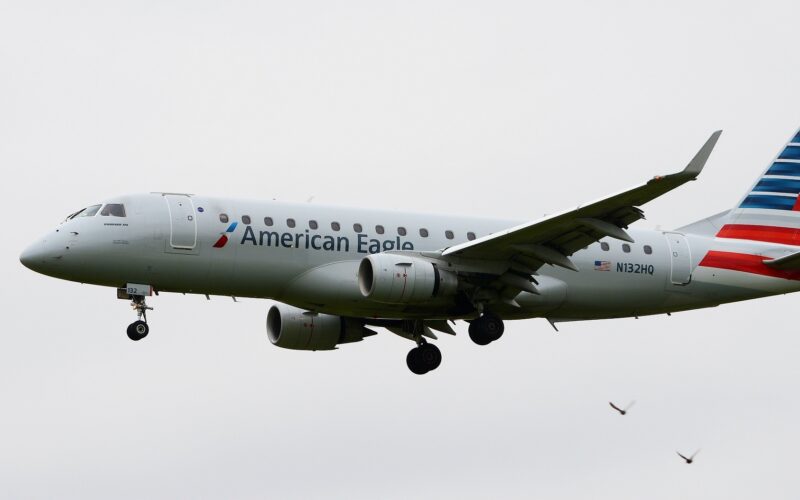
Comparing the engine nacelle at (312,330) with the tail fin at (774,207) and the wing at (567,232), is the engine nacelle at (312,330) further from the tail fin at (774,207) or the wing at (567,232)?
the tail fin at (774,207)

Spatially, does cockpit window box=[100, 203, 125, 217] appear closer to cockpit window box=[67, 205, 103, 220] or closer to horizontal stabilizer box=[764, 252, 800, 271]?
cockpit window box=[67, 205, 103, 220]

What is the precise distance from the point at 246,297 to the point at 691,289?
40.5 ft

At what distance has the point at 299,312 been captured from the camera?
4641cm

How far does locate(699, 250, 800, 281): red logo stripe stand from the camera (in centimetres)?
Answer: 4612

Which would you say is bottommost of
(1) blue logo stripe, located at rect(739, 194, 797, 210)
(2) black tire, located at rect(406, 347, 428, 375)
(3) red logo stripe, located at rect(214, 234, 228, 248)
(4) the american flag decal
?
(2) black tire, located at rect(406, 347, 428, 375)

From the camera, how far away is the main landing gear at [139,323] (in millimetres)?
41156

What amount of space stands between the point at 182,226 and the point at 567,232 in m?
9.37

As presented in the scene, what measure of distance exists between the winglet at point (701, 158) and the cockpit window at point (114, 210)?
1384 cm

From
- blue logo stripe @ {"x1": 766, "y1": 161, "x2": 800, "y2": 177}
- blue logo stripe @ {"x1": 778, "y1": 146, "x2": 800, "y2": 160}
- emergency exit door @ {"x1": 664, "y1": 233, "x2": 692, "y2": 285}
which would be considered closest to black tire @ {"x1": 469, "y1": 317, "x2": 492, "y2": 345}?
emergency exit door @ {"x1": 664, "y1": 233, "x2": 692, "y2": 285}

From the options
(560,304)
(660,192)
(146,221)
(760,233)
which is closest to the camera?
(660,192)

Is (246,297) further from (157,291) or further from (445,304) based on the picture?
(445,304)

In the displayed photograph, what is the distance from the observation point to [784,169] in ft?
161

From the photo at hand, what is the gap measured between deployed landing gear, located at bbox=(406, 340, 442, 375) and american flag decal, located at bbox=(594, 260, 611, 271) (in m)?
4.98

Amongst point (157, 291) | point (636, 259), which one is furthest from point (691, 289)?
point (157, 291)
